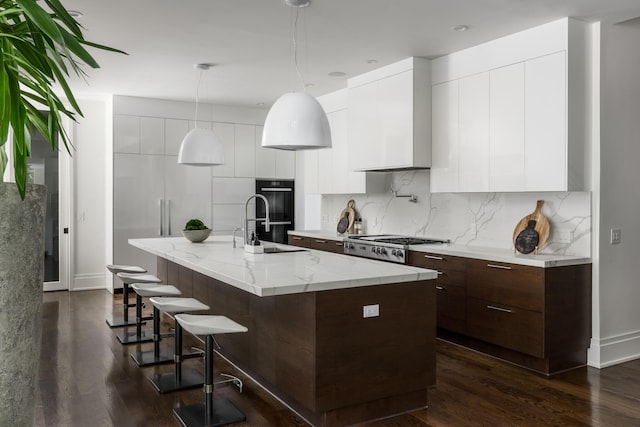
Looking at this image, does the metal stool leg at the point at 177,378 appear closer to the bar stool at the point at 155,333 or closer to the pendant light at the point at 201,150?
the bar stool at the point at 155,333

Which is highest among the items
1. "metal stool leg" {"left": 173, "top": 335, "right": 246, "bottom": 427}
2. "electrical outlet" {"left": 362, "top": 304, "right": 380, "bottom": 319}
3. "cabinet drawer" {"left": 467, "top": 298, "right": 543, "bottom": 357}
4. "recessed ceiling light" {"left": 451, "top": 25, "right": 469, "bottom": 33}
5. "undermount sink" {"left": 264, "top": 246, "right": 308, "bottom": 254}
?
"recessed ceiling light" {"left": 451, "top": 25, "right": 469, "bottom": 33}

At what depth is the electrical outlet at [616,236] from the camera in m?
4.09

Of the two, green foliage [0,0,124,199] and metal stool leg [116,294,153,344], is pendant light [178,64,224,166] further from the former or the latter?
green foliage [0,0,124,199]

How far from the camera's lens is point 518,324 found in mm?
3936

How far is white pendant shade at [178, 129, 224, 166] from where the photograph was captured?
200 inches

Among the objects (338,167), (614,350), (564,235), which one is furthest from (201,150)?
(614,350)

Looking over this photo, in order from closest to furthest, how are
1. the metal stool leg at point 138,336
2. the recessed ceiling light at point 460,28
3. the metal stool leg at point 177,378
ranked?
the metal stool leg at point 177,378 → the recessed ceiling light at point 460,28 → the metal stool leg at point 138,336

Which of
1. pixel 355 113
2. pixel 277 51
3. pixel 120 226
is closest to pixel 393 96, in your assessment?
pixel 355 113

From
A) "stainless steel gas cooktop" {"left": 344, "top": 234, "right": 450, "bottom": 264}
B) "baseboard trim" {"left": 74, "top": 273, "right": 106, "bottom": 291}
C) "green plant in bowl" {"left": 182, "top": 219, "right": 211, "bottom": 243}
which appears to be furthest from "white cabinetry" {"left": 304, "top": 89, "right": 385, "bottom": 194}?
"baseboard trim" {"left": 74, "top": 273, "right": 106, "bottom": 291}

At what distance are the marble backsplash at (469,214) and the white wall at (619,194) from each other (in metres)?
0.22

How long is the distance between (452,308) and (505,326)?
1.78 ft

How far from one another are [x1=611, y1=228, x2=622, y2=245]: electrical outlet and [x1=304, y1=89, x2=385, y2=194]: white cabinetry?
268 centimetres

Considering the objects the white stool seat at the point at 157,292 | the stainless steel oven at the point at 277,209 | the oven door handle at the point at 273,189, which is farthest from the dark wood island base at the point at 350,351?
the oven door handle at the point at 273,189

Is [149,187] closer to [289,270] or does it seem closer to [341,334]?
[289,270]
